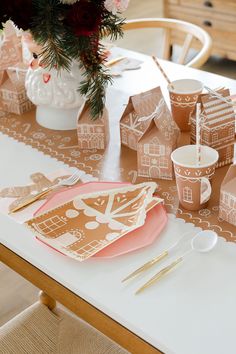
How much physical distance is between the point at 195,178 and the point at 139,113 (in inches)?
12.6

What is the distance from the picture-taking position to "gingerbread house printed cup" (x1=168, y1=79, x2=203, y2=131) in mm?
1575

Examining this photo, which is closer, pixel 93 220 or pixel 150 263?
pixel 150 263

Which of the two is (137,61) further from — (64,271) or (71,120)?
(64,271)

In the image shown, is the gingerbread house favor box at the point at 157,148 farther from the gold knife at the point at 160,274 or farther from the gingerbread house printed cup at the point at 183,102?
the gold knife at the point at 160,274

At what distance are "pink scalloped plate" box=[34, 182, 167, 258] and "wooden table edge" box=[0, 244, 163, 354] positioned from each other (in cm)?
10

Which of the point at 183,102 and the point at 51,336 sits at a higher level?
the point at 183,102

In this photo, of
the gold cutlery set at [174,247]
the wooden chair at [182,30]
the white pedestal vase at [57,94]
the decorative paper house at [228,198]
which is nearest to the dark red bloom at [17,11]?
the white pedestal vase at [57,94]

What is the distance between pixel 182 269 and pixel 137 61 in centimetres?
108

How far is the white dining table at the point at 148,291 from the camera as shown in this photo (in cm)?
101

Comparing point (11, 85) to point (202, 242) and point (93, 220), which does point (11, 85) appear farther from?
point (202, 242)

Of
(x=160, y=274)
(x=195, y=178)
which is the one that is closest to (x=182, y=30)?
(x=195, y=178)

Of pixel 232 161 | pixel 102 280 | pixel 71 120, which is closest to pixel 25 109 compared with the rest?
pixel 71 120

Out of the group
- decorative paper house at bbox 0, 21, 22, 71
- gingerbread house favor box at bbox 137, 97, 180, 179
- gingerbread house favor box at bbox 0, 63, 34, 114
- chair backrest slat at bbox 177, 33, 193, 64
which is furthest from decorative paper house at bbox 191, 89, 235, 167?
chair backrest slat at bbox 177, 33, 193, 64

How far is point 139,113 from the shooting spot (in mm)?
1516
